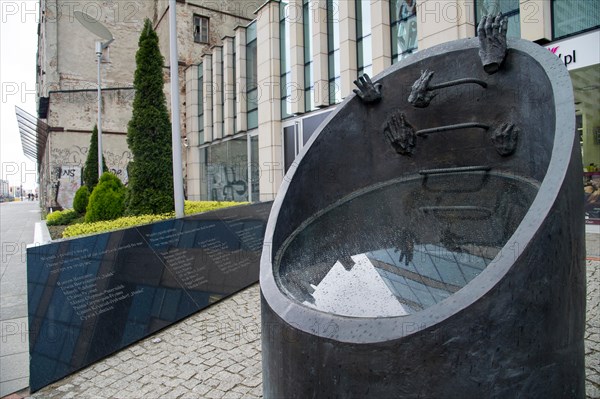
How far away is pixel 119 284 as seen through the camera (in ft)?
16.8

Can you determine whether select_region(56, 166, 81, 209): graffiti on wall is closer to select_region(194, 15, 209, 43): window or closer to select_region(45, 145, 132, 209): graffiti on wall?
select_region(45, 145, 132, 209): graffiti on wall

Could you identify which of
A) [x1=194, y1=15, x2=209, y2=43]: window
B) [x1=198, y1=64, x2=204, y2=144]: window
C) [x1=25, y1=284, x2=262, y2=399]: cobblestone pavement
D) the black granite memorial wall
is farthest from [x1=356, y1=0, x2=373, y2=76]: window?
[x1=194, y1=15, x2=209, y2=43]: window

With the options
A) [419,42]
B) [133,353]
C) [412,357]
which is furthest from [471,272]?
[419,42]

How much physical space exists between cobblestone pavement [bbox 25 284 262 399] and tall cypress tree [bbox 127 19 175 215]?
17.2 feet

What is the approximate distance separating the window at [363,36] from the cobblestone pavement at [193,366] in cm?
1003

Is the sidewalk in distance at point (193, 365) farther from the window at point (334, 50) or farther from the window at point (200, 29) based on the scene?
the window at point (200, 29)

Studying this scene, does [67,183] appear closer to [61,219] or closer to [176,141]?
[61,219]

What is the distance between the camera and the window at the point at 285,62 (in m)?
17.2

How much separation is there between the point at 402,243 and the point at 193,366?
260cm

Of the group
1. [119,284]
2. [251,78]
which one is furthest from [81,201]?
[119,284]

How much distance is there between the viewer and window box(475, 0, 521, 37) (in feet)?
33.4

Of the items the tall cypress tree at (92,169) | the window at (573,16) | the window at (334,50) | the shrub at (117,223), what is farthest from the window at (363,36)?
the tall cypress tree at (92,169)

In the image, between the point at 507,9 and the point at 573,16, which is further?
the point at 507,9

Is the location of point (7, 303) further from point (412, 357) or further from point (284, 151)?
point (284, 151)
